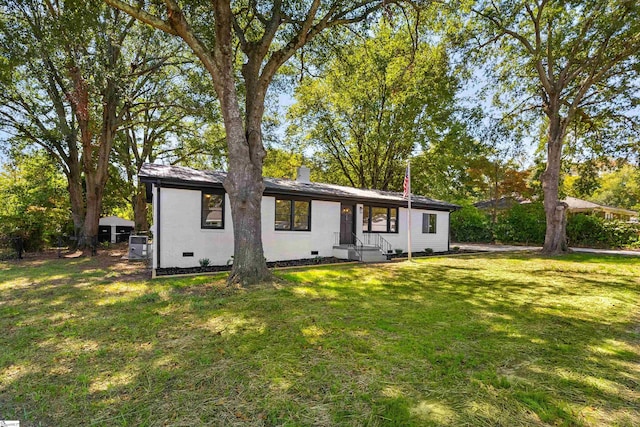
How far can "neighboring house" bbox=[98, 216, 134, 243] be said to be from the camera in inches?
734

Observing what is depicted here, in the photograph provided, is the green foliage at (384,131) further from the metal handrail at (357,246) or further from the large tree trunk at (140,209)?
the large tree trunk at (140,209)

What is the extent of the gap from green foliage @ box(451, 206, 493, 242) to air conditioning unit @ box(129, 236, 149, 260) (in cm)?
2087

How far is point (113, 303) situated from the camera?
222 inches

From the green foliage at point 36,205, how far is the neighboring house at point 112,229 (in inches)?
82.7

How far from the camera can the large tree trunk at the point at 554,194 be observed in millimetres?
15016

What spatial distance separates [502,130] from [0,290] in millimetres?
20455

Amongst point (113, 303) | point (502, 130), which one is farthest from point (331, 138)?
point (113, 303)

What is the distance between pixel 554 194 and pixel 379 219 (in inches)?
349

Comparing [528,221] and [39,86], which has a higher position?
[39,86]

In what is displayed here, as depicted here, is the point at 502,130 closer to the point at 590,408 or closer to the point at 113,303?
the point at 590,408

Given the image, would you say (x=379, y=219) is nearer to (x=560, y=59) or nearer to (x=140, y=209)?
(x=560, y=59)

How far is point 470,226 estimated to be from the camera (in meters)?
23.9

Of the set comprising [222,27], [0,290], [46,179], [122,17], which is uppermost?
[122,17]

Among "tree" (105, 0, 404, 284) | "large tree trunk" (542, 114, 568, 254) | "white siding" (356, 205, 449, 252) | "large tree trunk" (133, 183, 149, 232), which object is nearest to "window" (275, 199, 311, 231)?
"white siding" (356, 205, 449, 252)
